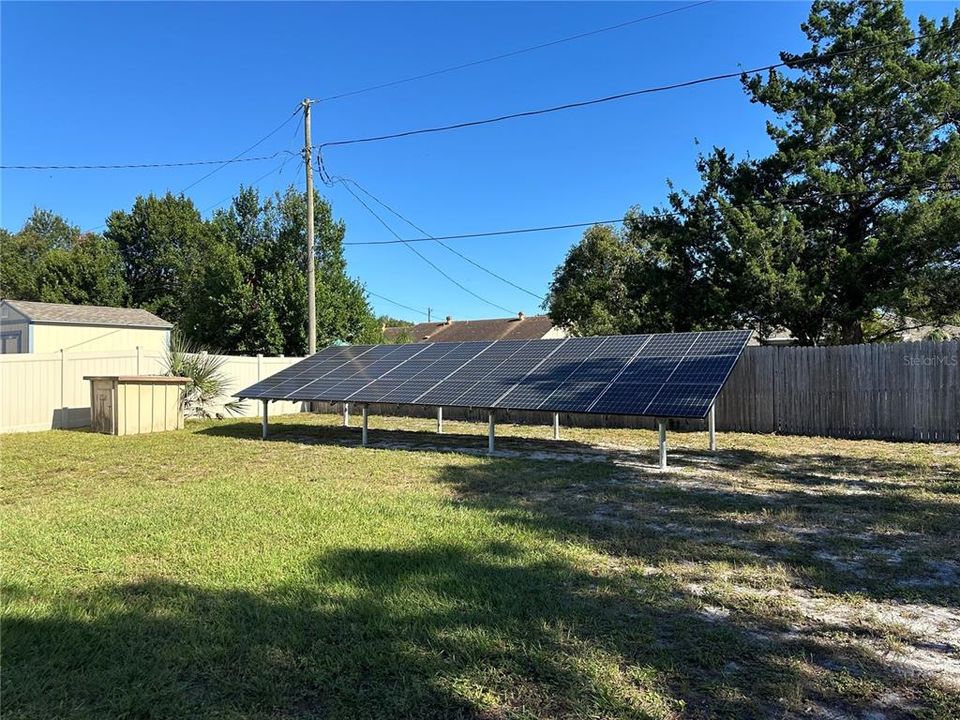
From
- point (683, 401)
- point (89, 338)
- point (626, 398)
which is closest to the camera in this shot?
point (683, 401)

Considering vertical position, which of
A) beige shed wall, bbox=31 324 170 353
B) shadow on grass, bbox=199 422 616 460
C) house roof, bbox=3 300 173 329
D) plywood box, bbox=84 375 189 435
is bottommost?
shadow on grass, bbox=199 422 616 460

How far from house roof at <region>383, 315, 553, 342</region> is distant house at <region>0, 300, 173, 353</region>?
1853cm

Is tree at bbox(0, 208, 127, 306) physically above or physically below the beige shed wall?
above

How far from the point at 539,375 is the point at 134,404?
8.93 m

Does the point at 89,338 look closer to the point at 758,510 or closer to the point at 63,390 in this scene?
the point at 63,390

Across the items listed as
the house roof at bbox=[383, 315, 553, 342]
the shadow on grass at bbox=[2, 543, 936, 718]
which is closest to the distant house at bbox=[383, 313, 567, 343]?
the house roof at bbox=[383, 315, 553, 342]

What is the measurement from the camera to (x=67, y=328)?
20.9m

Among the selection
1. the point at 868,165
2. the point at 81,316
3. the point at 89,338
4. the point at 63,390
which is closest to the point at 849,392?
the point at 868,165

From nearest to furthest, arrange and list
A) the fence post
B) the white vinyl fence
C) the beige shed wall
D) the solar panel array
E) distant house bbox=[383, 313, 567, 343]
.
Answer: the solar panel array
the white vinyl fence
the fence post
the beige shed wall
distant house bbox=[383, 313, 567, 343]

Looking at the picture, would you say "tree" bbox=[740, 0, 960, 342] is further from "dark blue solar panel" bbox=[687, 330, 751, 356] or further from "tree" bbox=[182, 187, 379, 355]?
"tree" bbox=[182, 187, 379, 355]

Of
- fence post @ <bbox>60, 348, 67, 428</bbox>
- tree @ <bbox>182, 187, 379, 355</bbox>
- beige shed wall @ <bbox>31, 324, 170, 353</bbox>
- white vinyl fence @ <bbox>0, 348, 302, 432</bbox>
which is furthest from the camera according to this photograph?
tree @ <bbox>182, 187, 379, 355</bbox>

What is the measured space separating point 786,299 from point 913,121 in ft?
16.7

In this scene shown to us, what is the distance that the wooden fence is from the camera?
1153 cm

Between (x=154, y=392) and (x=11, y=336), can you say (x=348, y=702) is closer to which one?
(x=154, y=392)
